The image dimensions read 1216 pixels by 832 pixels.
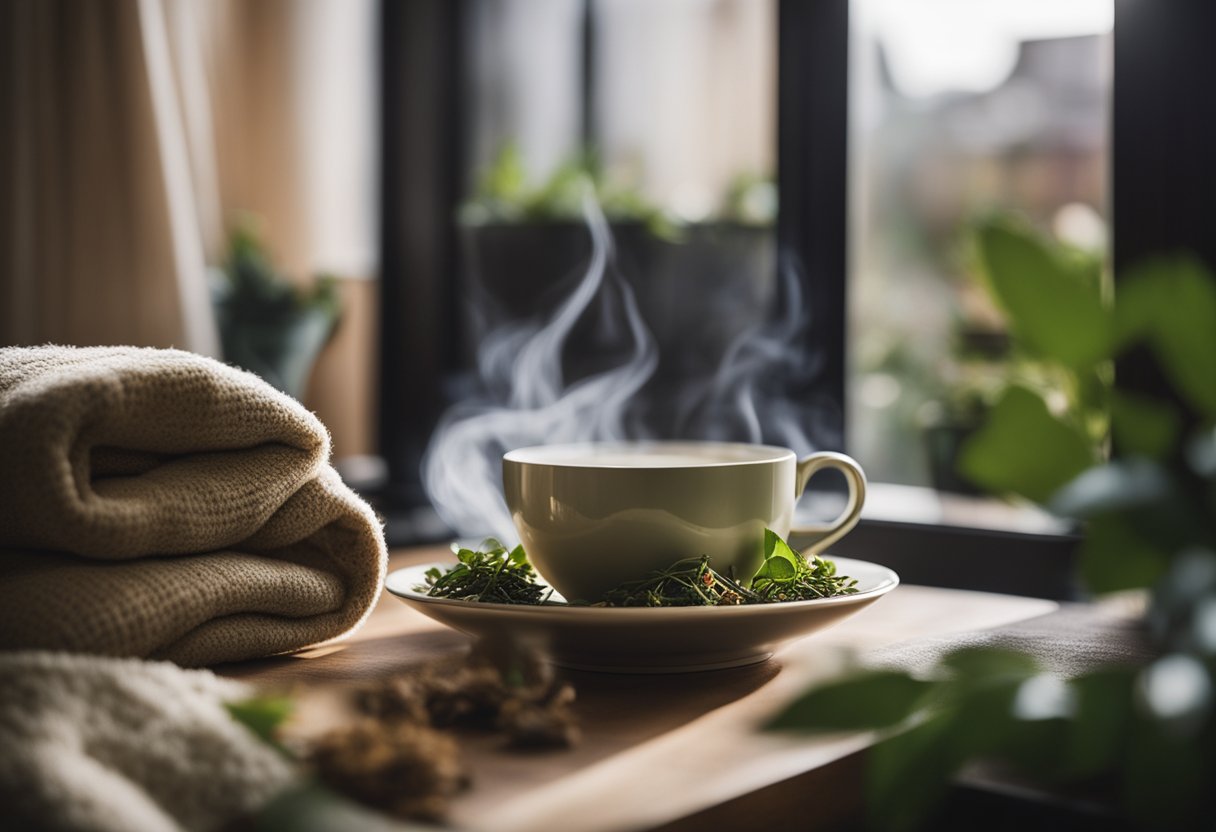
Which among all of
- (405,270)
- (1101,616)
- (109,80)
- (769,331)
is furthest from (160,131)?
(1101,616)

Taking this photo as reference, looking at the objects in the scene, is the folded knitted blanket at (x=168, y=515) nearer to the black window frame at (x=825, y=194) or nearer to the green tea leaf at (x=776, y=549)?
the green tea leaf at (x=776, y=549)

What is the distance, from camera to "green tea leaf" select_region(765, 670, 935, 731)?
16.2 inches

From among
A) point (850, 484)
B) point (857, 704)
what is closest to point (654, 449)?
point (850, 484)

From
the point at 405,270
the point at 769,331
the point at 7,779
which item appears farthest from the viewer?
the point at 405,270

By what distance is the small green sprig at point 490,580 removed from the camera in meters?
0.75

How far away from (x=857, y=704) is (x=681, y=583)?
0.27 meters

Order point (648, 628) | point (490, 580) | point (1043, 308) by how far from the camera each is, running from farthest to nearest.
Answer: point (490, 580)
point (648, 628)
point (1043, 308)

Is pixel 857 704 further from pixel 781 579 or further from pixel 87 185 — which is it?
pixel 87 185

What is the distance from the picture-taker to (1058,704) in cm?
45

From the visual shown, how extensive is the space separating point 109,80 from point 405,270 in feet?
1.54

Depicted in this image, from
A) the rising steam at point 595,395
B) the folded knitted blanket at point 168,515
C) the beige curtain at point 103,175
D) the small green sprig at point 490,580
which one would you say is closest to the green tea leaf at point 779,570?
the small green sprig at point 490,580

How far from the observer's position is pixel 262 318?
1638 millimetres

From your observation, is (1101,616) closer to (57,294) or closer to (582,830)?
(582,830)

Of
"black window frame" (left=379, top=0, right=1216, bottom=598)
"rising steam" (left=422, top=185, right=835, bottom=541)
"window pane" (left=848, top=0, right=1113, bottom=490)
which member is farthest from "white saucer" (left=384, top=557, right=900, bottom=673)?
"window pane" (left=848, top=0, right=1113, bottom=490)
